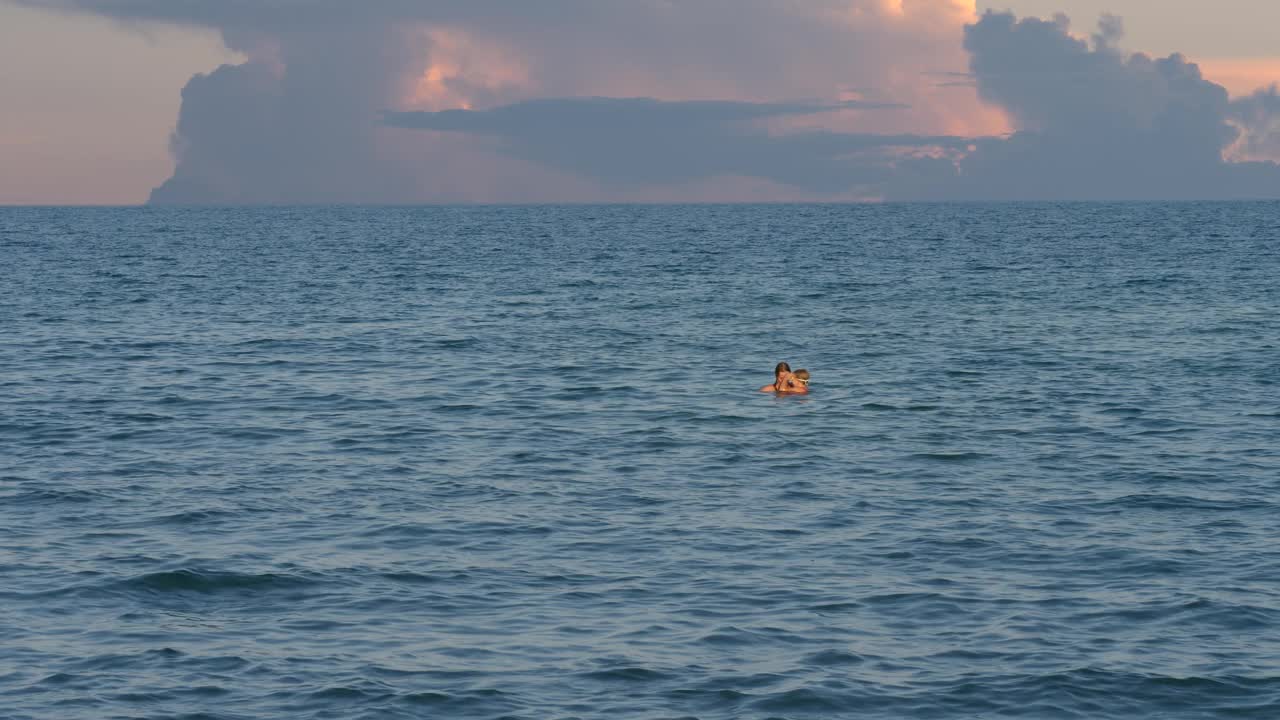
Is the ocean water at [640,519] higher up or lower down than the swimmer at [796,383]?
lower down

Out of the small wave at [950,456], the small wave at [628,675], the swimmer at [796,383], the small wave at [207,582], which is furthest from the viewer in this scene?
the swimmer at [796,383]

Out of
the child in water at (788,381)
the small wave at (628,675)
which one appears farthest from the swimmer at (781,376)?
the small wave at (628,675)

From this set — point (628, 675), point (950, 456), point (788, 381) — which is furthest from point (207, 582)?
point (788, 381)

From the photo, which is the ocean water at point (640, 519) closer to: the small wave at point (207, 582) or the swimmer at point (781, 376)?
the small wave at point (207, 582)

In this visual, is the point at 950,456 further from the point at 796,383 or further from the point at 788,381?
the point at 796,383

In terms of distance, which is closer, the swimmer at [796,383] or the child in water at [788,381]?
the child in water at [788,381]

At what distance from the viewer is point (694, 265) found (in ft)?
357

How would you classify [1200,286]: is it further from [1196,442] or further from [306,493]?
[306,493]

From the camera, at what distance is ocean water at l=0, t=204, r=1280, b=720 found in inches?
761

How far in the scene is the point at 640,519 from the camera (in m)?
28.0

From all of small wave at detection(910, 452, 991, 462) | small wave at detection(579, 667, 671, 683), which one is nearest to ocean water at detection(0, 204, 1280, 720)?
small wave at detection(579, 667, 671, 683)

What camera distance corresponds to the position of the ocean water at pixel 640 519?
19.3 meters

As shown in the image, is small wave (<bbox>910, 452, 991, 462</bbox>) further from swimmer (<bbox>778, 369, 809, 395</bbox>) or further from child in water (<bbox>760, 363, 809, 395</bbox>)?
swimmer (<bbox>778, 369, 809, 395</bbox>)

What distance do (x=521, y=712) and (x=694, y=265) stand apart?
91621 millimetres
